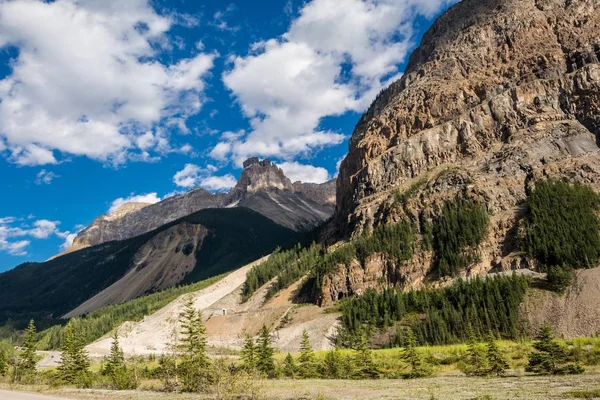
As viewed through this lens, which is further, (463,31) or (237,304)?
(463,31)

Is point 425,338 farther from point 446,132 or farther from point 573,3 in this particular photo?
point 573,3

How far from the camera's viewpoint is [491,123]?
459 ft

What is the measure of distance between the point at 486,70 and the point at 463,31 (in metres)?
27.8

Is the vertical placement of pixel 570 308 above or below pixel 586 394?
above

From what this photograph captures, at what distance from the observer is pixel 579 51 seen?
5502 inches

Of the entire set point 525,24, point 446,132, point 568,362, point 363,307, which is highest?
point 525,24

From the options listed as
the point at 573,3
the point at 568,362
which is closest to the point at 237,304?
the point at 568,362

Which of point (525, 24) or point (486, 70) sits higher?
point (525, 24)

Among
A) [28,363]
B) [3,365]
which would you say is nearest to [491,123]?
[28,363]

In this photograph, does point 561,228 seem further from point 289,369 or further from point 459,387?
point 459,387

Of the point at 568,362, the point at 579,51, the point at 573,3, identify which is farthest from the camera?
the point at 573,3

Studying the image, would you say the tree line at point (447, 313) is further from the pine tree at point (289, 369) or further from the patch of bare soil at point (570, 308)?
the pine tree at point (289, 369)

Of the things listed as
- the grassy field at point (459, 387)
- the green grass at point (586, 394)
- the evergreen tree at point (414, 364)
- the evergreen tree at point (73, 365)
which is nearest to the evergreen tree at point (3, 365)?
the evergreen tree at point (73, 365)

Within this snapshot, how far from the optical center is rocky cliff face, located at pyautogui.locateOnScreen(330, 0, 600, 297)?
386ft
